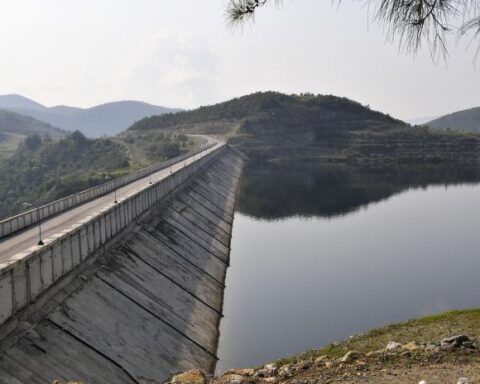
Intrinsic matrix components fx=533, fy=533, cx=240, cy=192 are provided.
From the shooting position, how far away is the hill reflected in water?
9406cm

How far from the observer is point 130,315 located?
30.2 meters

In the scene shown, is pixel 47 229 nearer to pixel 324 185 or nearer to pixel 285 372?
pixel 285 372

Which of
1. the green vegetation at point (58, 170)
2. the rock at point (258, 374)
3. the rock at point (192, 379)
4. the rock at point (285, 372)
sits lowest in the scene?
the green vegetation at point (58, 170)

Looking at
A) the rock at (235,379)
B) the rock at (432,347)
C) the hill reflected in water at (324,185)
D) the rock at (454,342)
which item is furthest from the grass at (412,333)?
the hill reflected in water at (324,185)

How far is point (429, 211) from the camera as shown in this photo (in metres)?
88.9

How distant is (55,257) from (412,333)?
62.2 ft

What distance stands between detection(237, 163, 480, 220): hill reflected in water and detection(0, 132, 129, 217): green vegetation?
32.3 meters

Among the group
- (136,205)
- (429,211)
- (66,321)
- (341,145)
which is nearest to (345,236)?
(429,211)

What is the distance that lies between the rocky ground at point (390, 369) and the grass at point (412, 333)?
6.95 m

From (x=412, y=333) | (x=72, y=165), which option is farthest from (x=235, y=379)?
(x=72, y=165)

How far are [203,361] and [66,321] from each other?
30.9 ft

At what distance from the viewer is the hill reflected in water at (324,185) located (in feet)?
309

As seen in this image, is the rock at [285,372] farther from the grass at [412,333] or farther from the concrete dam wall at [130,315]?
the concrete dam wall at [130,315]

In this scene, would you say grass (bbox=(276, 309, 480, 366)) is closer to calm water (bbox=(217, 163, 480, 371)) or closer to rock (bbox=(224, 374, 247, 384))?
calm water (bbox=(217, 163, 480, 371))
